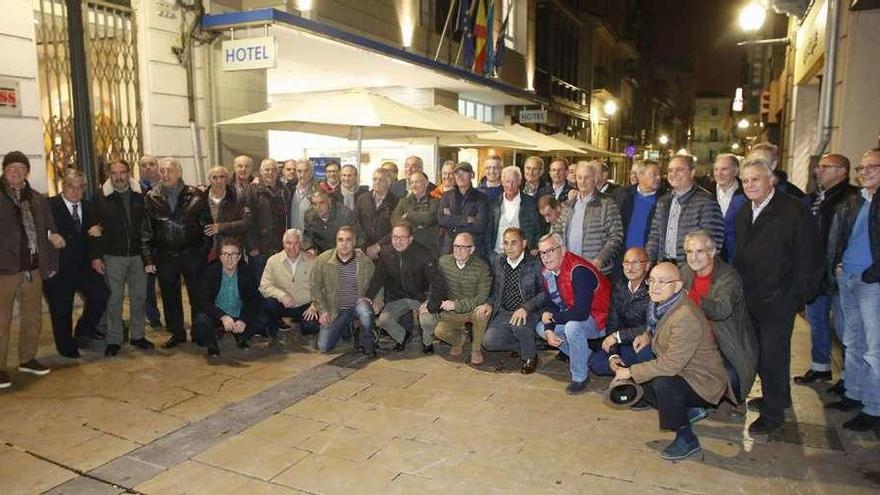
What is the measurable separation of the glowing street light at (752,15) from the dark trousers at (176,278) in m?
9.62

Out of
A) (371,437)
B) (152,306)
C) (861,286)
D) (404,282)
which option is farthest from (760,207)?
(152,306)

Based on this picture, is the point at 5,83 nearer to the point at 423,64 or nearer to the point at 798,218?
the point at 423,64

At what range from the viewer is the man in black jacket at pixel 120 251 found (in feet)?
20.1

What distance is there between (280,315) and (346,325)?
0.85 m

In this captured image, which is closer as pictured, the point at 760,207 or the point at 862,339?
the point at 760,207

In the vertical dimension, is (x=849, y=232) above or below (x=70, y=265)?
above

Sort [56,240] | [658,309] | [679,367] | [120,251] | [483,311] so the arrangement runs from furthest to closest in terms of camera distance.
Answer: [120,251], [483,311], [56,240], [658,309], [679,367]

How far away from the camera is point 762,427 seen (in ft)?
14.5

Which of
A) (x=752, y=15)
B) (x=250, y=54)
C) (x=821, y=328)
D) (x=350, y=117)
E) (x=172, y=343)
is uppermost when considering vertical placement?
(x=752, y=15)

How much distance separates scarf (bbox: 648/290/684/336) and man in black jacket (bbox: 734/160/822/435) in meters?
0.68

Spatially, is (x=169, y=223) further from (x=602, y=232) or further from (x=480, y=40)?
(x=480, y=40)

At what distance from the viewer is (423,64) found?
454 inches

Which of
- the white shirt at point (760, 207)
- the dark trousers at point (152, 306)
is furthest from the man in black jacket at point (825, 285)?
the dark trousers at point (152, 306)

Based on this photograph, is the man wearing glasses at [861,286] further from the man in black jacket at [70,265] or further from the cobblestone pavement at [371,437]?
the man in black jacket at [70,265]
